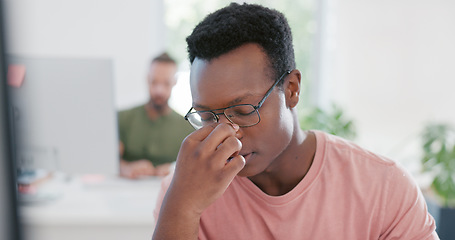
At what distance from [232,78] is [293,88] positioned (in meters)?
0.21

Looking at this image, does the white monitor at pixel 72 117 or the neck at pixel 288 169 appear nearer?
the neck at pixel 288 169

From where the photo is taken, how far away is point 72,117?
4.66 feet

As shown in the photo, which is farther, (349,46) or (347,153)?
(349,46)

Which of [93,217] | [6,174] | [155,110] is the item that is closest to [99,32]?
[155,110]

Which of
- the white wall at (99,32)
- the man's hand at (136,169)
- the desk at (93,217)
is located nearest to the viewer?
the desk at (93,217)

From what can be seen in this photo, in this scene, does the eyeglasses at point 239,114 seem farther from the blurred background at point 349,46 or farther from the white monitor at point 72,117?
the blurred background at point 349,46

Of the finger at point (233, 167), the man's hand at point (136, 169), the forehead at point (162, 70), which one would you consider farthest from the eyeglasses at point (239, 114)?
the forehead at point (162, 70)

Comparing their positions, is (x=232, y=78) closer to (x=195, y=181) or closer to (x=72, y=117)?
(x=195, y=181)

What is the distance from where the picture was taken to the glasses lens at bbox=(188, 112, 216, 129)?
3.34 ft

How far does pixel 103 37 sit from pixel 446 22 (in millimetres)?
3002

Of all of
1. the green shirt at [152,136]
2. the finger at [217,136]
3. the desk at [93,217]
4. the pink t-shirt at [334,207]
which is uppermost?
the finger at [217,136]

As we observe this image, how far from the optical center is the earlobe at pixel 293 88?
1.09 m

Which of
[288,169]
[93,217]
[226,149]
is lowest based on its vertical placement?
[93,217]

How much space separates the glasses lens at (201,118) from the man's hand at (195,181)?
0.10 metres
